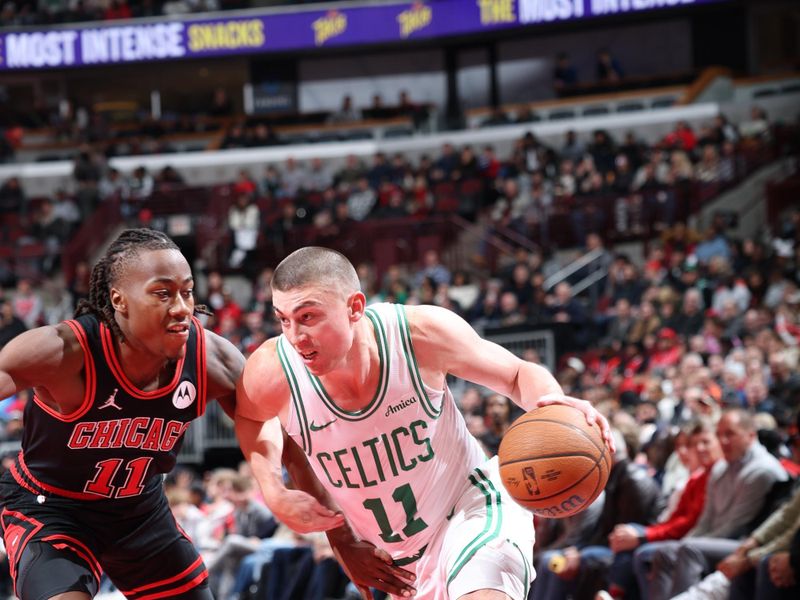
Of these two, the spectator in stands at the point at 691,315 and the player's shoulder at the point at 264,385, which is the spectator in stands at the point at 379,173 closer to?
the spectator in stands at the point at 691,315

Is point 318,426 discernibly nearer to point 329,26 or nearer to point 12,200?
point 12,200

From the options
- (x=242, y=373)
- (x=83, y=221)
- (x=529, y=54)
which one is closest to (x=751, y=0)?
(x=529, y=54)

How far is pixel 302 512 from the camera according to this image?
4.35 meters

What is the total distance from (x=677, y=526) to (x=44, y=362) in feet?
16.2

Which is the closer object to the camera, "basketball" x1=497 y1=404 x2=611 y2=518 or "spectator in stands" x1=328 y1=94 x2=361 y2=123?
"basketball" x1=497 y1=404 x2=611 y2=518

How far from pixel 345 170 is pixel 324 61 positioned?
24.9ft

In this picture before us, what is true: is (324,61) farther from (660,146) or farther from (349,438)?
(349,438)

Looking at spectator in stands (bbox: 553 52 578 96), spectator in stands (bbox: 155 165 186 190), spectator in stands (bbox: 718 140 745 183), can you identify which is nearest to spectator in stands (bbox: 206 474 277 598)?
spectator in stands (bbox: 718 140 745 183)

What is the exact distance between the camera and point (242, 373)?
4.83m

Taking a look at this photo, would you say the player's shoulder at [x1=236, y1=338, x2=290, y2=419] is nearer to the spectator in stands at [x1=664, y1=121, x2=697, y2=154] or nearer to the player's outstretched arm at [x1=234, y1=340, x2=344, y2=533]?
the player's outstretched arm at [x1=234, y1=340, x2=344, y2=533]

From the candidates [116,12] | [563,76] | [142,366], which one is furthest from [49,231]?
[142,366]

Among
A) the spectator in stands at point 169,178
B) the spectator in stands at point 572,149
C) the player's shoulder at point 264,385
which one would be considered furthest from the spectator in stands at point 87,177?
the player's shoulder at point 264,385

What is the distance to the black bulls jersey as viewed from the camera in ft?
15.1

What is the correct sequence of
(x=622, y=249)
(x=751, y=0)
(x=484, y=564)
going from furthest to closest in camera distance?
(x=751, y=0) < (x=622, y=249) < (x=484, y=564)
